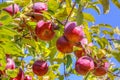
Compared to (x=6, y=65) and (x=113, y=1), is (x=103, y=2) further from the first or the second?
(x=6, y=65)

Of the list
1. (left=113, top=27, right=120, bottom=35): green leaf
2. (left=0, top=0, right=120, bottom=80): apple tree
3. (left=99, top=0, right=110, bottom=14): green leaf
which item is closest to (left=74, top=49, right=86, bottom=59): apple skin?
(left=0, top=0, right=120, bottom=80): apple tree

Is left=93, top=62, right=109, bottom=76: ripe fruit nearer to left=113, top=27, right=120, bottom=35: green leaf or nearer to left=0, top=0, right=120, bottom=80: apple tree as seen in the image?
left=0, top=0, right=120, bottom=80: apple tree

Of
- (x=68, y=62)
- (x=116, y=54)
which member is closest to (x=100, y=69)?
(x=116, y=54)

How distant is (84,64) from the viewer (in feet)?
6.43

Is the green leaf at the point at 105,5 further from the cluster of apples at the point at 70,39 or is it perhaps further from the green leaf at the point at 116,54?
the green leaf at the point at 116,54

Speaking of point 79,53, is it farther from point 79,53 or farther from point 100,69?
point 100,69

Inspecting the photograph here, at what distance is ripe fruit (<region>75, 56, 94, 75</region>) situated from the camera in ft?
6.39

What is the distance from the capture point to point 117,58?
204 cm

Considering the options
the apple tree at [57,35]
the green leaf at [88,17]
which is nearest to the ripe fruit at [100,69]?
the apple tree at [57,35]

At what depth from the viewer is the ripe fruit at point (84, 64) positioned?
1.95 m

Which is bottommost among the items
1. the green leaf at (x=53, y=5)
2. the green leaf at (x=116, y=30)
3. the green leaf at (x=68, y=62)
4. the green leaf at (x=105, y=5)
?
the green leaf at (x=68, y=62)

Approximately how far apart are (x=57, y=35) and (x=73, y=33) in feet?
1.13

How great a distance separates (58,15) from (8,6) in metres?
0.29

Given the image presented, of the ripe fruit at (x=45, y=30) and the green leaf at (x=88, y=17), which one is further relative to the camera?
the green leaf at (x=88, y=17)
